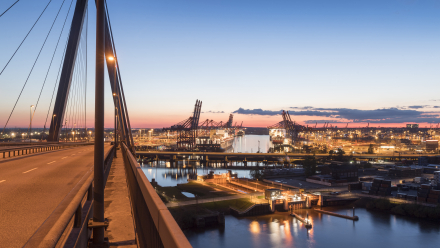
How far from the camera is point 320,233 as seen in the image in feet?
105

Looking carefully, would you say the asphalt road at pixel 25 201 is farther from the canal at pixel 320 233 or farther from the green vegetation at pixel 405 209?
the green vegetation at pixel 405 209

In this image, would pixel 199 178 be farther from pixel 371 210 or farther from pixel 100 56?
pixel 100 56

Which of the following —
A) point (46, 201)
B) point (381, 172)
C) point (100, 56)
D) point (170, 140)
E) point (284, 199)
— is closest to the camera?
point (100, 56)

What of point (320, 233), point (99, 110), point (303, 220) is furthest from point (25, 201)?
point (303, 220)

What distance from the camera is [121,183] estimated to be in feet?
32.8

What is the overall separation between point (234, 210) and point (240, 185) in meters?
14.6

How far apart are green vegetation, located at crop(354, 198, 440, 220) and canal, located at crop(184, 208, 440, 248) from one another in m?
1.11

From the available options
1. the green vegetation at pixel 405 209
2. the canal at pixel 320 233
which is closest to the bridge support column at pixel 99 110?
the canal at pixel 320 233

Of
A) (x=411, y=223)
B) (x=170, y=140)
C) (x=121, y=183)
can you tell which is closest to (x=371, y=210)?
(x=411, y=223)

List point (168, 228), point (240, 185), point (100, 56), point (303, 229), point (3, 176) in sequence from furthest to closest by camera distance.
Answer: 1. point (240, 185)
2. point (303, 229)
3. point (3, 176)
4. point (100, 56)
5. point (168, 228)

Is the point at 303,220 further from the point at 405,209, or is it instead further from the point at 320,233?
the point at 405,209

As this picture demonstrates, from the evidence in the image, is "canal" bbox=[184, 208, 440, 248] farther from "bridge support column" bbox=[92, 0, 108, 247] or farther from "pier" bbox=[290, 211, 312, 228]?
"bridge support column" bbox=[92, 0, 108, 247]

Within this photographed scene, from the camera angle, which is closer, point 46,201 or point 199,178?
point 46,201

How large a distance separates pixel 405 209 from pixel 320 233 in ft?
49.7
